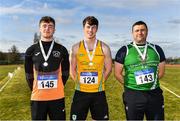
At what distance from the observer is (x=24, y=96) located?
18.2m

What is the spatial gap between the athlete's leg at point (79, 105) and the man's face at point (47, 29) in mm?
1295

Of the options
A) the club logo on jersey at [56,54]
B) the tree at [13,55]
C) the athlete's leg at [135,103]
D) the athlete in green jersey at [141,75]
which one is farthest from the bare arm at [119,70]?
the tree at [13,55]

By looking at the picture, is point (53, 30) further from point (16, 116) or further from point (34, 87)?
point (16, 116)

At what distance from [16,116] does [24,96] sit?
4.78m

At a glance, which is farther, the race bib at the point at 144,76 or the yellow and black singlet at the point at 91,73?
the yellow and black singlet at the point at 91,73

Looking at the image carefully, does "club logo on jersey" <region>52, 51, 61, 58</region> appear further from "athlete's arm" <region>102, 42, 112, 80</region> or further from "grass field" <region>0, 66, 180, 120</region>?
"grass field" <region>0, 66, 180, 120</region>

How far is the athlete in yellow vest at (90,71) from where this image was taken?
7402 mm

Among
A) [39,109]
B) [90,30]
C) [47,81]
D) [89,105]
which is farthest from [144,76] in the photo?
[39,109]

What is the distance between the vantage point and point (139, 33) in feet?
23.5

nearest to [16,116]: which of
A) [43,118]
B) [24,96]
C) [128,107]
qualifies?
[24,96]

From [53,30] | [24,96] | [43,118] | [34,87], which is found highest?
[53,30]

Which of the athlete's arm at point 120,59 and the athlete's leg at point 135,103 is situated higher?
the athlete's arm at point 120,59

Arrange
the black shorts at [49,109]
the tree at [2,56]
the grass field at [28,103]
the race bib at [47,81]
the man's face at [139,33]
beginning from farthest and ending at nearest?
the tree at [2,56], the grass field at [28,103], the black shorts at [49,109], the race bib at [47,81], the man's face at [139,33]

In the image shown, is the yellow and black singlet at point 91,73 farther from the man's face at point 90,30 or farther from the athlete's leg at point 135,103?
the athlete's leg at point 135,103
